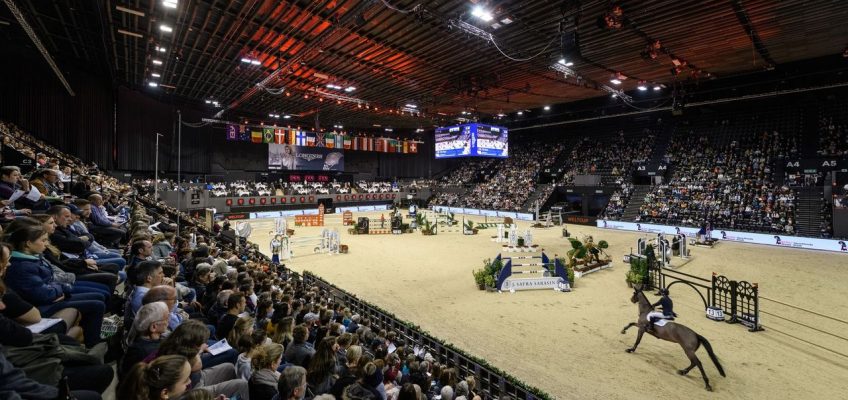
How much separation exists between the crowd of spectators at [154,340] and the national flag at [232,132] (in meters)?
27.8

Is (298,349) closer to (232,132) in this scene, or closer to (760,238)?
(760,238)

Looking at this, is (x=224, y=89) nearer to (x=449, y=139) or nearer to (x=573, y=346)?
(x=449, y=139)

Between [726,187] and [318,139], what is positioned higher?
[318,139]

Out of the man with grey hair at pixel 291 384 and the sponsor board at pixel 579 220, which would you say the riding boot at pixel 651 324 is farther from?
the sponsor board at pixel 579 220

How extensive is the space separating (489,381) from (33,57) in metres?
24.8

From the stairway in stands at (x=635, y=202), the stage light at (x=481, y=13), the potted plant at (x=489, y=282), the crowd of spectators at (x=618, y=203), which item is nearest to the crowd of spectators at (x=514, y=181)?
the crowd of spectators at (x=618, y=203)

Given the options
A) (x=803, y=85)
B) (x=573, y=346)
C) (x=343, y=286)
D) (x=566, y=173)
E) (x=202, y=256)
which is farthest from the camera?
(x=566, y=173)

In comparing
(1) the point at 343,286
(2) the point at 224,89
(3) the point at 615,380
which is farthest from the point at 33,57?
(3) the point at 615,380

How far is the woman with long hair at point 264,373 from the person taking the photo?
2869 millimetres

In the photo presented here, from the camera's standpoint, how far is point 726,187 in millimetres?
23703

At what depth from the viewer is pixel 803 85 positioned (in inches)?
961

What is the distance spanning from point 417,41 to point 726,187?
73.2ft

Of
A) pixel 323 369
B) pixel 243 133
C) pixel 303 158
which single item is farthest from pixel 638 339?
pixel 303 158

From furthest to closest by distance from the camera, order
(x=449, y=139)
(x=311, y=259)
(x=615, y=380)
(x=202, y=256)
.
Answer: (x=449, y=139) → (x=311, y=259) → (x=202, y=256) → (x=615, y=380)
